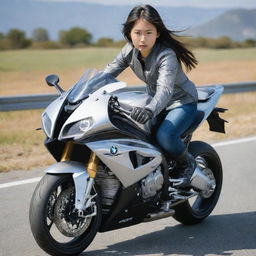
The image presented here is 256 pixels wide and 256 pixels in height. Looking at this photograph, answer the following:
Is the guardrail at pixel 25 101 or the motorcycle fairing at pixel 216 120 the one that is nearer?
the motorcycle fairing at pixel 216 120

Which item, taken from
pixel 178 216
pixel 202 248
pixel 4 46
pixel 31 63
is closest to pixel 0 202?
pixel 178 216

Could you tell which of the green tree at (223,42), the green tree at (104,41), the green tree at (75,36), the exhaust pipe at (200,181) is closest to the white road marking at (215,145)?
the exhaust pipe at (200,181)

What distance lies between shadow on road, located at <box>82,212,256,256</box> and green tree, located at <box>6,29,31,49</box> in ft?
93.9

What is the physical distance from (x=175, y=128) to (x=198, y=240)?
96 cm

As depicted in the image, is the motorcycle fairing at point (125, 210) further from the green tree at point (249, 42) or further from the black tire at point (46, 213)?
the green tree at point (249, 42)

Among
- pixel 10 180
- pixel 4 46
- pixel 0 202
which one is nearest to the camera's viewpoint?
pixel 0 202

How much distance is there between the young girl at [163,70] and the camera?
5004 millimetres

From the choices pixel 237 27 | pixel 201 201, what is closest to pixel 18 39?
pixel 237 27

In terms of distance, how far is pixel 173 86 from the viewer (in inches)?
197

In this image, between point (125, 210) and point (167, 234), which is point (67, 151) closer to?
point (125, 210)

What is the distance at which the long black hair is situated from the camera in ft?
16.5

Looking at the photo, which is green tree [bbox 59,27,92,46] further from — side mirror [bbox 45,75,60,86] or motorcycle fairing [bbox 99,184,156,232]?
motorcycle fairing [bbox 99,184,156,232]

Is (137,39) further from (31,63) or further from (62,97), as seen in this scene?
(31,63)

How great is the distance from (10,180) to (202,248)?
9.70 feet
